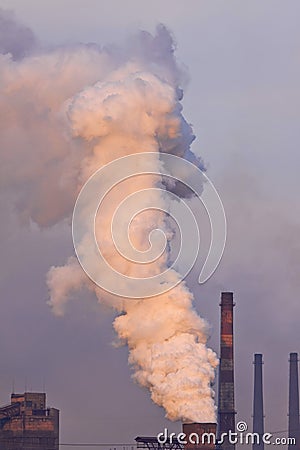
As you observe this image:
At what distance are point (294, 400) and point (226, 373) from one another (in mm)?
47013

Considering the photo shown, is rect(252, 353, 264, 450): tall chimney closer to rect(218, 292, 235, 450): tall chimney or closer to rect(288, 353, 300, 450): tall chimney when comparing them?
rect(288, 353, 300, 450): tall chimney

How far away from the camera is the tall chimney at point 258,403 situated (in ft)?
541

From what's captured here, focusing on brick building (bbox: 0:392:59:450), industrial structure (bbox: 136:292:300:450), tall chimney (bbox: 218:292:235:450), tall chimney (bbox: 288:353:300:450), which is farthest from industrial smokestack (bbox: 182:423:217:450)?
tall chimney (bbox: 288:353:300:450)

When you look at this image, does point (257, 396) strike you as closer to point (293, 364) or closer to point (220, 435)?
point (293, 364)

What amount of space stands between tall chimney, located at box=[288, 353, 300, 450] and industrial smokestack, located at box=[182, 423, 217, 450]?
62.5m

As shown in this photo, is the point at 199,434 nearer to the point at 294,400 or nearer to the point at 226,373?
the point at 226,373

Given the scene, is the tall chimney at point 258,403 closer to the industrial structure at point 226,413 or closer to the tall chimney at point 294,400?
the industrial structure at point 226,413

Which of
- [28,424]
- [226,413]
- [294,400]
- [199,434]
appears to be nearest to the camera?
[199,434]

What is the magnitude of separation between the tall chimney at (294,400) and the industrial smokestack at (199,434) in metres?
62.5

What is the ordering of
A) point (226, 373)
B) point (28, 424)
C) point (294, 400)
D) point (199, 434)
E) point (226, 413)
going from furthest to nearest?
point (294, 400) < point (28, 424) < point (226, 413) < point (226, 373) < point (199, 434)

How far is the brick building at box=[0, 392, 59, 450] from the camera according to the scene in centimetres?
13650

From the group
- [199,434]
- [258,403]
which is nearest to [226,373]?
[199,434]

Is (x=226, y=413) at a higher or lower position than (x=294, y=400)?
lower

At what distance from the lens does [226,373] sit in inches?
4793
